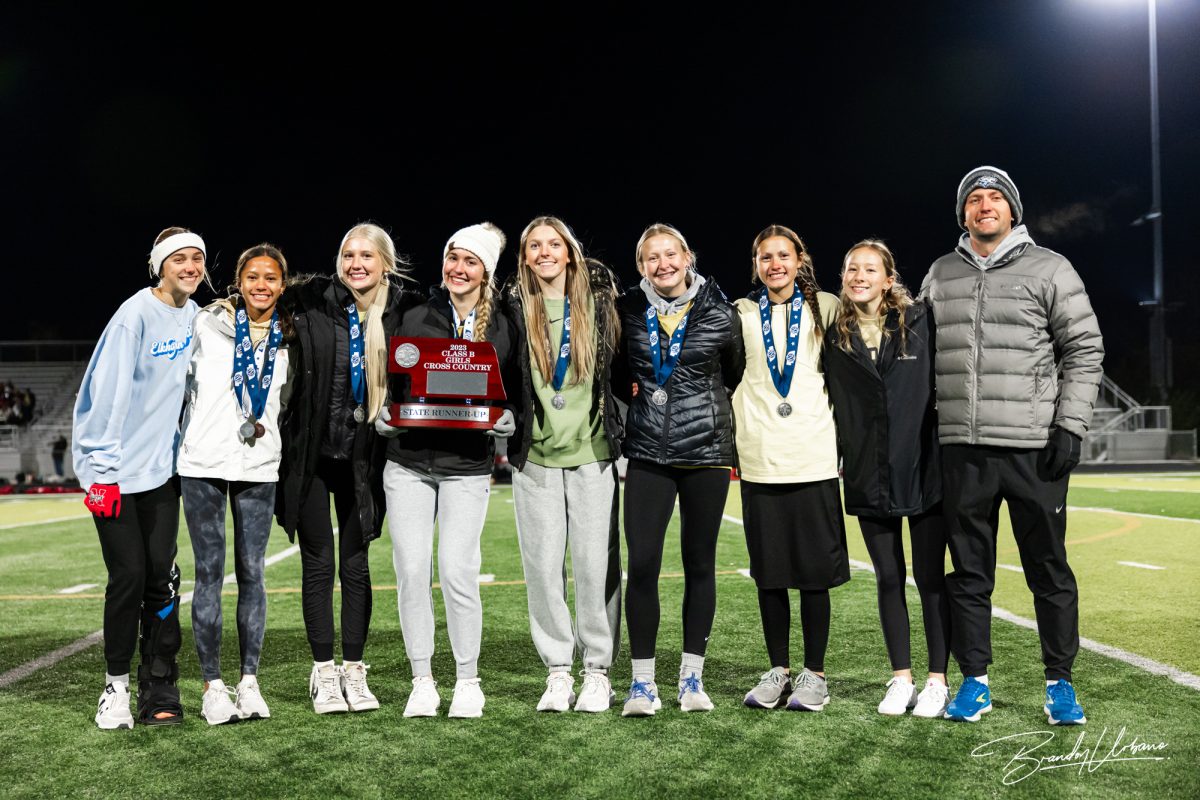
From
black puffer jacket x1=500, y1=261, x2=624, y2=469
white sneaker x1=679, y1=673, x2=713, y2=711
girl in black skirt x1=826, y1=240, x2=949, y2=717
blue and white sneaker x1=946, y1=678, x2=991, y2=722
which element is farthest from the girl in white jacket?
blue and white sneaker x1=946, y1=678, x2=991, y2=722

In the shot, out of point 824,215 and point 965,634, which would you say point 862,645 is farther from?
point 824,215

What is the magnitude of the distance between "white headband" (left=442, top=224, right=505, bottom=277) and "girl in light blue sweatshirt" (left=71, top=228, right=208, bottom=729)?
976 mm

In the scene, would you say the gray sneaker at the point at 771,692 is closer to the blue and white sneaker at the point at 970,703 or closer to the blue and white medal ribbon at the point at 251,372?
the blue and white sneaker at the point at 970,703

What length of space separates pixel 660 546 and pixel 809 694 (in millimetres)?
760

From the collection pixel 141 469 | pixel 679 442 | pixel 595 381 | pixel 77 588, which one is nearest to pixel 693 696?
pixel 679 442

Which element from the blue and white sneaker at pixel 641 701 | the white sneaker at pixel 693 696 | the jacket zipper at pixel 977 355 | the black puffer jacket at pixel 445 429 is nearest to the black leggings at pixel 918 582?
the jacket zipper at pixel 977 355

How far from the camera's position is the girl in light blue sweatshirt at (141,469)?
3.37 m

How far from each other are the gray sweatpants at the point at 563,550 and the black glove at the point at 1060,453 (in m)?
1.53

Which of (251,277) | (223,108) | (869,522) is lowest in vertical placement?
(869,522)

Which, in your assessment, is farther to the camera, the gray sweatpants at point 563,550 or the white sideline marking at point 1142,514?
the white sideline marking at point 1142,514

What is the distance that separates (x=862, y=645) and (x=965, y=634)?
4.05 ft

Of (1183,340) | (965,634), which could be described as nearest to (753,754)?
(965,634)

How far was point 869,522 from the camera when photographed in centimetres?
360

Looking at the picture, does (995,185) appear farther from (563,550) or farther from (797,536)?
(563,550)
